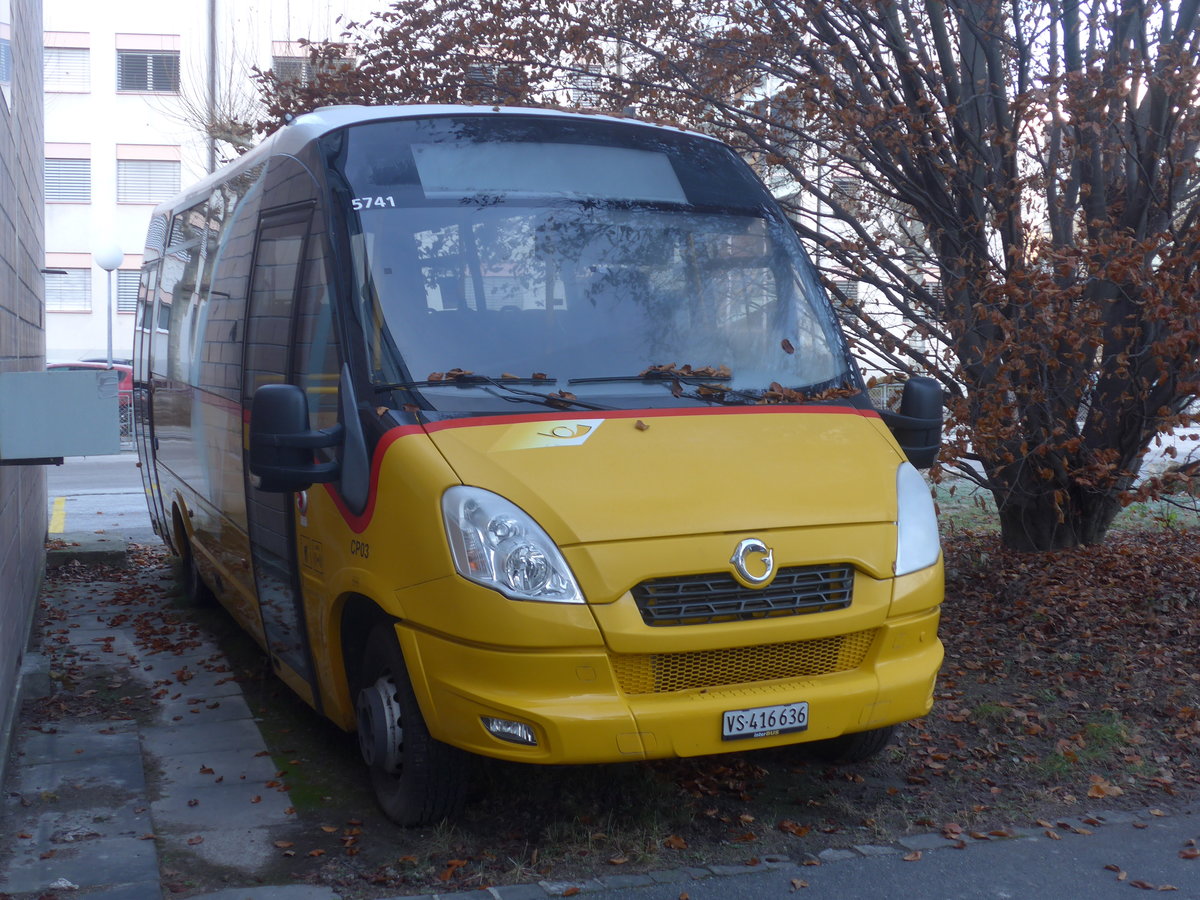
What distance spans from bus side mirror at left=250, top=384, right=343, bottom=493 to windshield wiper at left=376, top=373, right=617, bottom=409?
0.95ft

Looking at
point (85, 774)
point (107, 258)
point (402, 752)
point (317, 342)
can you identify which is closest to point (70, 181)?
point (107, 258)

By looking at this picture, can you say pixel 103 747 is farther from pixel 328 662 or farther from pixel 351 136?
pixel 351 136

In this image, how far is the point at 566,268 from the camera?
5.18 metres

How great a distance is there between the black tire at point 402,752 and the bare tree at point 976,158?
399 cm

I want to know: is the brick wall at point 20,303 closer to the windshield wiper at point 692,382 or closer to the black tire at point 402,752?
the black tire at point 402,752

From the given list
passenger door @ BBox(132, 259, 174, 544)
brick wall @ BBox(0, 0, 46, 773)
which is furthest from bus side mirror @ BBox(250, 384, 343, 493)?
passenger door @ BBox(132, 259, 174, 544)

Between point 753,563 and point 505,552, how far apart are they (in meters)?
0.82

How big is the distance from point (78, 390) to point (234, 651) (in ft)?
10.4

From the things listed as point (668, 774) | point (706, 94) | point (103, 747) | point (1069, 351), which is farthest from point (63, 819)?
point (706, 94)

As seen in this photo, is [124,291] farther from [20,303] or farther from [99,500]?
[20,303]

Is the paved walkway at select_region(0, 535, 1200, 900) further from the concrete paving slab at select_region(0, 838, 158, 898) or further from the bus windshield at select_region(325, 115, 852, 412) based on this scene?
the bus windshield at select_region(325, 115, 852, 412)

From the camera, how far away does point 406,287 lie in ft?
16.4

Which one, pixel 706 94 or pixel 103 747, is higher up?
pixel 706 94

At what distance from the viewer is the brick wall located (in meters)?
6.07
